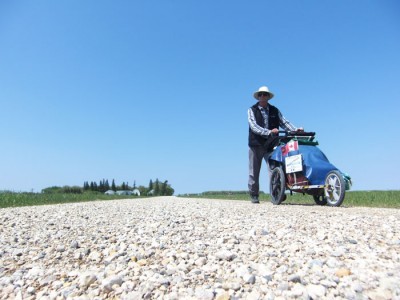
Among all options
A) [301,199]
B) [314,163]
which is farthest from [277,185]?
[301,199]

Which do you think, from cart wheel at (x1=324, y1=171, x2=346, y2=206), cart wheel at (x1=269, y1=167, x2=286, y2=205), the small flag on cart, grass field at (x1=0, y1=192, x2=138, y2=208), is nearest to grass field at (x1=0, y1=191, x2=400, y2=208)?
grass field at (x1=0, y1=192, x2=138, y2=208)

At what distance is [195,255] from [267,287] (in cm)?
96

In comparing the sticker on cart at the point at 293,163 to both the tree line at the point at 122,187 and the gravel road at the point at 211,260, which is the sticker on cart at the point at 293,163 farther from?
the tree line at the point at 122,187

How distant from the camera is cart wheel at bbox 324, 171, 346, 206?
6959 mm

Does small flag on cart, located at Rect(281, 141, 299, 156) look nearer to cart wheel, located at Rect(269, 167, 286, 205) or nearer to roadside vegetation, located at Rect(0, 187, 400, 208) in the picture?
cart wheel, located at Rect(269, 167, 286, 205)

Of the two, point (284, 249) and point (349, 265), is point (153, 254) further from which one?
point (349, 265)

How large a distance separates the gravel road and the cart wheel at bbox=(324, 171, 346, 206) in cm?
210

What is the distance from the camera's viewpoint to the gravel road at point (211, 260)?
8.18 feet

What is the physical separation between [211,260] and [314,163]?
538cm

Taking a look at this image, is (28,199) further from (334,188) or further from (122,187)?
(122,187)

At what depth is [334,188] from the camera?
7266 mm

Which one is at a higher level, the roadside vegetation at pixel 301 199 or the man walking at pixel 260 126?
the man walking at pixel 260 126

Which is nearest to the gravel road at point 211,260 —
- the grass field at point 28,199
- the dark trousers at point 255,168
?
the dark trousers at point 255,168

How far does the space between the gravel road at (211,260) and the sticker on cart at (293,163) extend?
10.2 ft
